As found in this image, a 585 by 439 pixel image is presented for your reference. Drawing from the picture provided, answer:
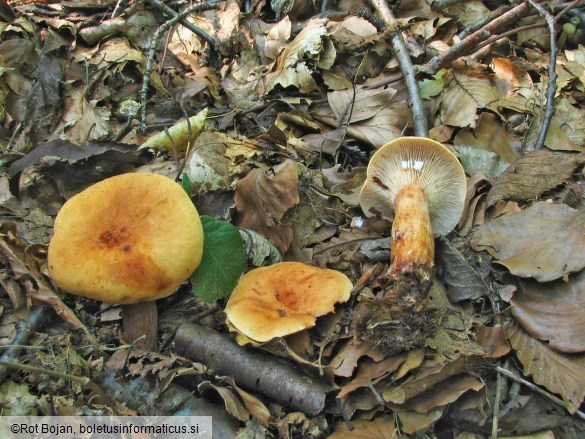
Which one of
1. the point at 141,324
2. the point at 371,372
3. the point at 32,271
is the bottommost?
the point at 371,372

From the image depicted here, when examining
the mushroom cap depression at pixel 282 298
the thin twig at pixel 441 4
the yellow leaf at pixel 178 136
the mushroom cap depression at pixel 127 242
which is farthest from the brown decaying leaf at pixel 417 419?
the thin twig at pixel 441 4

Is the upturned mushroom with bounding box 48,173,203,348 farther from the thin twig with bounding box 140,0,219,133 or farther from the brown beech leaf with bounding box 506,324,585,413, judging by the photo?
the brown beech leaf with bounding box 506,324,585,413

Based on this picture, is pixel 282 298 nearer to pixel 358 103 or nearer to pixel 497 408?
pixel 497 408

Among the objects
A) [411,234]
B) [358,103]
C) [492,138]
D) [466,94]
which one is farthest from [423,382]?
[466,94]

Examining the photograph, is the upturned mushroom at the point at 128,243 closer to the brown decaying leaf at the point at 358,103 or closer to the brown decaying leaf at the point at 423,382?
the brown decaying leaf at the point at 423,382

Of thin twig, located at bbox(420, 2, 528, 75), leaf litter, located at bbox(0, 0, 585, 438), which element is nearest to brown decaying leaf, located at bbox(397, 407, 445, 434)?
leaf litter, located at bbox(0, 0, 585, 438)

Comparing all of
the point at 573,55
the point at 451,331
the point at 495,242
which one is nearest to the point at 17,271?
the point at 451,331
